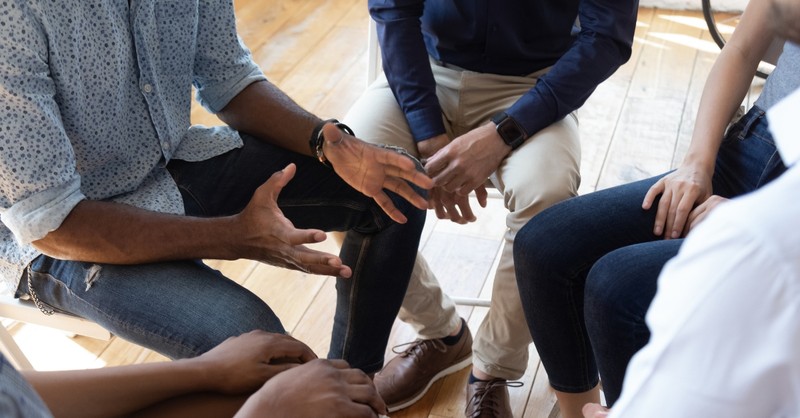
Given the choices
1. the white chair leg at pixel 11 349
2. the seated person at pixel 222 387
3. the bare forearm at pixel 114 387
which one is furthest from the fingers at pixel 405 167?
the white chair leg at pixel 11 349

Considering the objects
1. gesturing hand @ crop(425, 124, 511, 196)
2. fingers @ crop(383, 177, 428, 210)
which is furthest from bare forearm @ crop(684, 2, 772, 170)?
fingers @ crop(383, 177, 428, 210)

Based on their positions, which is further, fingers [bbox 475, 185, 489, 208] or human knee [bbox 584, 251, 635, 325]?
fingers [bbox 475, 185, 489, 208]

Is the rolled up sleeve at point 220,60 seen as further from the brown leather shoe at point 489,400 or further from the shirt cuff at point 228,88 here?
the brown leather shoe at point 489,400

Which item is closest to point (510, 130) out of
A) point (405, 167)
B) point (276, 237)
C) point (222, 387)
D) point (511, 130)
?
point (511, 130)

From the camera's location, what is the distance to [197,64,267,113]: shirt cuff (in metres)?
1.47

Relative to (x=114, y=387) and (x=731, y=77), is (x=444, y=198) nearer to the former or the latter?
(x=731, y=77)

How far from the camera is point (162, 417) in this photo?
1031mm

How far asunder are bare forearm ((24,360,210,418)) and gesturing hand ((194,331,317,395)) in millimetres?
21

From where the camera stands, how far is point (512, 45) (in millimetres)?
1557

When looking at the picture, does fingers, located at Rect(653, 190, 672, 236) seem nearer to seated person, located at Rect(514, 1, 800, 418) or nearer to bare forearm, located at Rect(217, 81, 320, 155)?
seated person, located at Rect(514, 1, 800, 418)

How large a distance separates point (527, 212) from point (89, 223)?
0.72 metres

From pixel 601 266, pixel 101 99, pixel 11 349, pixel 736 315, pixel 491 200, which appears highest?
pixel 736 315

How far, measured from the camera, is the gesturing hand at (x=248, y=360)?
41.4 inches

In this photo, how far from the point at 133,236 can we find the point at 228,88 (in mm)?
377
